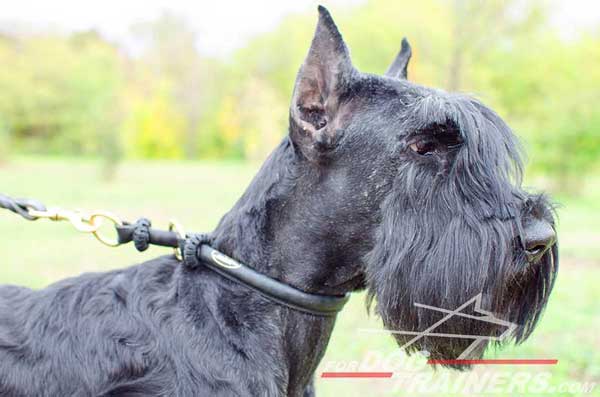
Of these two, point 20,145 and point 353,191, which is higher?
point 353,191

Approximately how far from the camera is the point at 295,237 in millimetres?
2697

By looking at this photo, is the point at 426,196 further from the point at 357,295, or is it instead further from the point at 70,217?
the point at 357,295

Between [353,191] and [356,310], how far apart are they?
5.48 m

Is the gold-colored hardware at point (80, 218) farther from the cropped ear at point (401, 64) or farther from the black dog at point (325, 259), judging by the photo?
the cropped ear at point (401, 64)

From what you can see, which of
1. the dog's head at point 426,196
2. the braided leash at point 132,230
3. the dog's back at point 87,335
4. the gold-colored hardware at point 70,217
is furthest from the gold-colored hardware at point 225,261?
the gold-colored hardware at point 70,217

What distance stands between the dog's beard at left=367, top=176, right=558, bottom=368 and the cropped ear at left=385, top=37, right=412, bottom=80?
94cm

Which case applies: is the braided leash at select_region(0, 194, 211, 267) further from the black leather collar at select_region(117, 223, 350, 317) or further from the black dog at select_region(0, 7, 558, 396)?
the black dog at select_region(0, 7, 558, 396)

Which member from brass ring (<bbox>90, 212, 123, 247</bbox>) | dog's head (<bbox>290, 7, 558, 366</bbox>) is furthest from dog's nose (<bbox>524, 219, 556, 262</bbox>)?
brass ring (<bbox>90, 212, 123, 247</bbox>)

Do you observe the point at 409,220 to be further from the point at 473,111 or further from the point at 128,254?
the point at 128,254

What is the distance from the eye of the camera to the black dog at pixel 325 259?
2.47 metres

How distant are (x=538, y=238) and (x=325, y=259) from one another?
0.91 meters

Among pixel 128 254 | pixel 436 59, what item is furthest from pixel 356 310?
pixel 436 59

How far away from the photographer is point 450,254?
2.48m

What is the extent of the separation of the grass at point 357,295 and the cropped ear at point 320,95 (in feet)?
3.60
